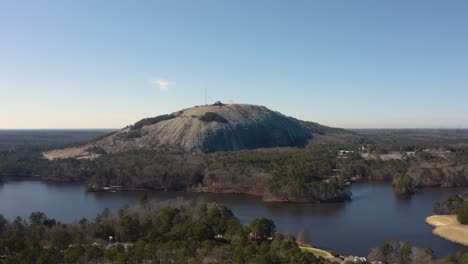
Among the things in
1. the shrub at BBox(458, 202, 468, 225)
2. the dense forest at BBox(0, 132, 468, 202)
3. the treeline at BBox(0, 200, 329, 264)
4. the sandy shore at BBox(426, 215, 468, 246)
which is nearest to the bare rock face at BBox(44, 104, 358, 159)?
the dense forest at BBox(0, 132, 468, 202)

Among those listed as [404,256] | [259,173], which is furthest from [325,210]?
[404,256]

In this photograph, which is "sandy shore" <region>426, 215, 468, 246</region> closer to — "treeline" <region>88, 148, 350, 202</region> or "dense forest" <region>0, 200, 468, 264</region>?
"dense forest" <region>0, 200, 468, 264</region>

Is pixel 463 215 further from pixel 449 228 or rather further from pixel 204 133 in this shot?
pixel 204 133

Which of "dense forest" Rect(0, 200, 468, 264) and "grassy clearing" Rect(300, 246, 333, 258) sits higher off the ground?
"dense forest" Rect(0, 200, 468, 264)

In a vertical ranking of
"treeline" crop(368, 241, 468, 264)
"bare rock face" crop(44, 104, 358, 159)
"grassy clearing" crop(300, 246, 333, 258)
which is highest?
"bare rock face" crop(44, 104, 358, 159)

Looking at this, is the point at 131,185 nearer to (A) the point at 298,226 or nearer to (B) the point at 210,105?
(A) the point at 298,226

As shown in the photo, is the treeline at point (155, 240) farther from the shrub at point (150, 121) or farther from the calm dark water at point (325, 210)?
the shrub at point (150, 121)

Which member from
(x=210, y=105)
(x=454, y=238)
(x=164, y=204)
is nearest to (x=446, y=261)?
(x=454, y=238)

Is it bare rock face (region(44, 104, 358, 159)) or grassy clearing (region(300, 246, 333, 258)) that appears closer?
grassy clearing (region(300, 246, 333, 258))
